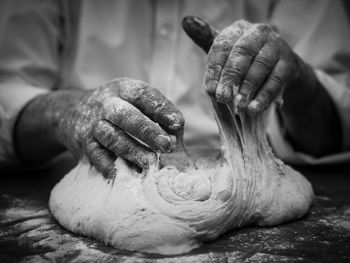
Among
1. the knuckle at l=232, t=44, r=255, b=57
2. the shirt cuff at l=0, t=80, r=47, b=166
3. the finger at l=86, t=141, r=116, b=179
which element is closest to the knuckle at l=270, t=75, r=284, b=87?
the knuckle at l=232, t=44, r=255, b=57

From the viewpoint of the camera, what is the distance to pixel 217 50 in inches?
49.8

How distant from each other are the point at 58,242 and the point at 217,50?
0.71 metres

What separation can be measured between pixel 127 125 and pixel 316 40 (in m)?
1.28

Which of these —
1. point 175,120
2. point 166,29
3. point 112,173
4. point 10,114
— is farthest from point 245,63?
point 10,114

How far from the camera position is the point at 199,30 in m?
1.31

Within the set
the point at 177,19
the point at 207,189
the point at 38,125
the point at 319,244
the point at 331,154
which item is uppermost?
the point at 177,19

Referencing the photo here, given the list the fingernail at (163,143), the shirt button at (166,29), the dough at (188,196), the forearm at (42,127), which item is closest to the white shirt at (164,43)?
the shirt button at (166,29)

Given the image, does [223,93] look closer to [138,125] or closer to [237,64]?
[237,64]

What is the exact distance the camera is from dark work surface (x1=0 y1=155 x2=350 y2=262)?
3.48ft

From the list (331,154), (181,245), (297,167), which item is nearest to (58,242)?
(181,245)

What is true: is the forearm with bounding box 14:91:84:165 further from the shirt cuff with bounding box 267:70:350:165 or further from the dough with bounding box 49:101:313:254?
the shirt cuff with bounding box 267:70:350:165

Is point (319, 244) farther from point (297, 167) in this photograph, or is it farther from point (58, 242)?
point (297, 167)

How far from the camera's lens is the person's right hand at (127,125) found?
3.87 feet

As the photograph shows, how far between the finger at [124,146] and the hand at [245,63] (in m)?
0.26
